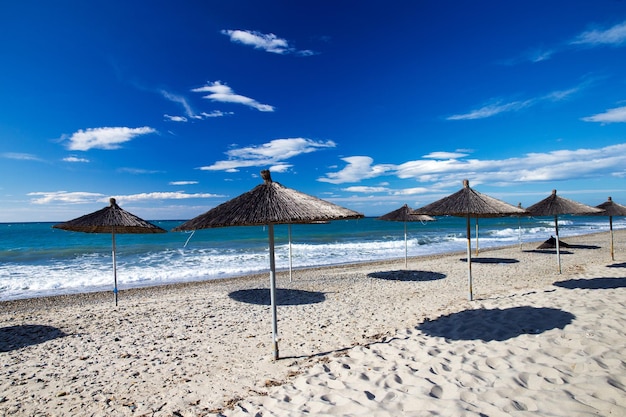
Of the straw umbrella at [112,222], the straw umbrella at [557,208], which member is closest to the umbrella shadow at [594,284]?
the straw umbrella at [557,208]

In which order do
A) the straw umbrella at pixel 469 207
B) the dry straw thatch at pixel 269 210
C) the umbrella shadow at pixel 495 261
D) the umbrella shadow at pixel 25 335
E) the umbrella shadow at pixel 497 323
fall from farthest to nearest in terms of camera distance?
the umbrella shadow at pixel 495 261
the straw umbrella at pixel 469 207
the umbrella shadow at pixel 25 335
the umbrella shadow at pixel 497 323
the dry straw thatch at pixel 269 210

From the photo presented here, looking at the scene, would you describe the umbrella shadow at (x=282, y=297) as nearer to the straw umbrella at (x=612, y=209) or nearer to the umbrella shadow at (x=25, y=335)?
the umbrella shadow at (x=25, y=335)

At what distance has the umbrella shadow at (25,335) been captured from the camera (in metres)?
5.36

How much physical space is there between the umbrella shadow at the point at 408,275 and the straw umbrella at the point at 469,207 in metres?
3.03

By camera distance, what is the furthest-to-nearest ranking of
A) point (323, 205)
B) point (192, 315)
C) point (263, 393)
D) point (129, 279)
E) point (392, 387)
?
point (129, 279) < point (192, 315) < point (323, 205) < point (263, 393) < point (392, 387)

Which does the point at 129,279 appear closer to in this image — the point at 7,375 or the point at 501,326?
the point at 7,375

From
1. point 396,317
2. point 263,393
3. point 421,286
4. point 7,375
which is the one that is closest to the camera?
point 263,393

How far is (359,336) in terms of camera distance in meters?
5.30

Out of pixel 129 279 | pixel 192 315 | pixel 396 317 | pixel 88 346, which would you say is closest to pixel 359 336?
pixel 396 317

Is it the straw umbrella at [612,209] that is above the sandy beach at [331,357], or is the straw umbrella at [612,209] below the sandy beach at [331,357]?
above

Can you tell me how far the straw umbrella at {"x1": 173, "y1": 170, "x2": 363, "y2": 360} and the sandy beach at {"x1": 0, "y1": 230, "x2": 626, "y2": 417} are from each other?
3.21 feet

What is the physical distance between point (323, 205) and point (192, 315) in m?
3.85

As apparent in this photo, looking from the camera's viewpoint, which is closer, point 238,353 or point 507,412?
point 507,412

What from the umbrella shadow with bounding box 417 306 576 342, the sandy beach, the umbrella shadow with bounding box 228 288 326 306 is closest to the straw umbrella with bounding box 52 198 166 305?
the sandy beach
